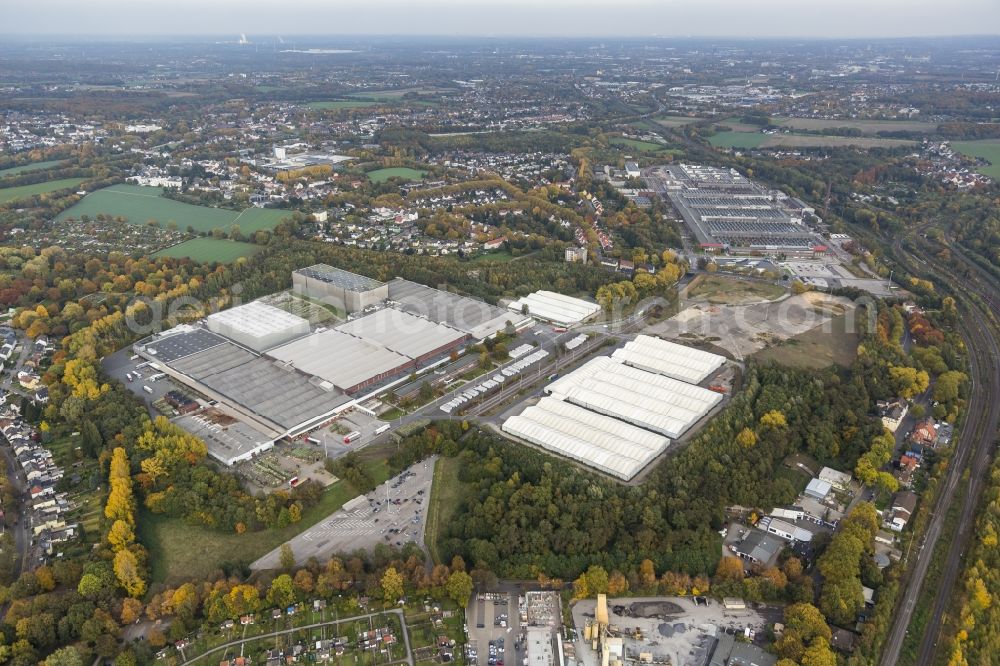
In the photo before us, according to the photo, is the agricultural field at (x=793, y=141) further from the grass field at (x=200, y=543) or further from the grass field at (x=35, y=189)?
the grass field at (x=200, y=543)

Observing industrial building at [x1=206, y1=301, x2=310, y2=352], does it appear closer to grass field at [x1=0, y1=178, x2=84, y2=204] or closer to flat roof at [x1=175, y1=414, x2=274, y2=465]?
flat roof at [x1=175, y1=414, x2=274, y2=465]

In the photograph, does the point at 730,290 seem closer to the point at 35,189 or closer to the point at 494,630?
the point at 494,630

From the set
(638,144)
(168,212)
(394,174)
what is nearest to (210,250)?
(168,212)

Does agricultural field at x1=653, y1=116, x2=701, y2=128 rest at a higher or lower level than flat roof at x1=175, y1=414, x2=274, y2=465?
higher

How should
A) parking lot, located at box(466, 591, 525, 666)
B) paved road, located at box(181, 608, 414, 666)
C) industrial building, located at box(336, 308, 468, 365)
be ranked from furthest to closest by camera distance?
industrial building, located at box(336, 308, 468, 365) → parking lot, located at box(466, 591, 525, 666) → paved road, located at box(181, 608, 414, 666)

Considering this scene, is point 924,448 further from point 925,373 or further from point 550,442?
point 550,442

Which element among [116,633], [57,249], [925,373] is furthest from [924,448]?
[57,249]

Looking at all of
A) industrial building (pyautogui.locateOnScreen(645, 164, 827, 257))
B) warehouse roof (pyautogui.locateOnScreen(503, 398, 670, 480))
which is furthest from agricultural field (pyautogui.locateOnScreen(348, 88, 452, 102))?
warehouse roof (pyautogui.locateOnScreen(503, 398, 670, 480))
